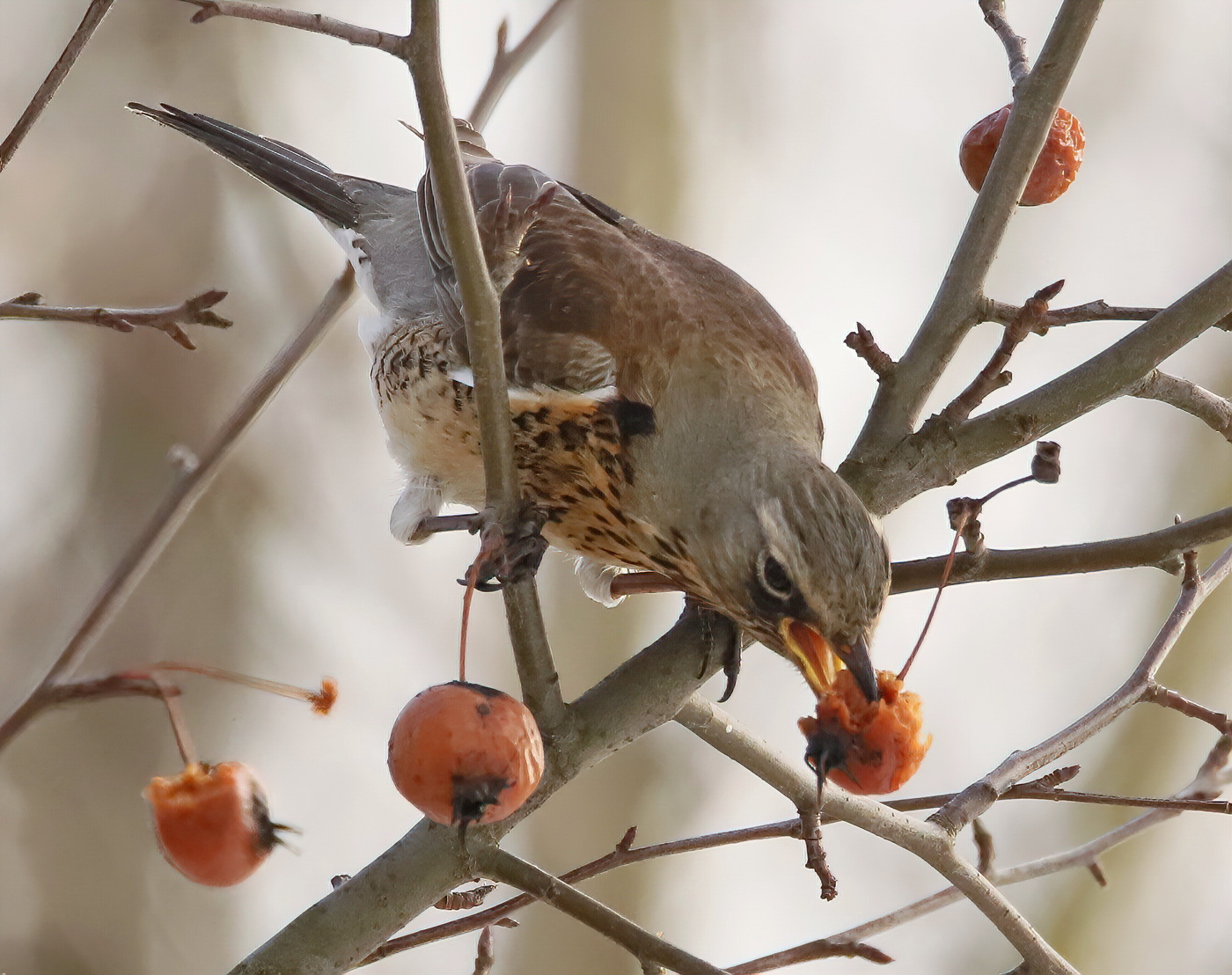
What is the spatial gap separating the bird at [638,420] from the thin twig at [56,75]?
737mm

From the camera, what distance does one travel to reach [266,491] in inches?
282

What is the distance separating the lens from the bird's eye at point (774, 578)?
2.78 m

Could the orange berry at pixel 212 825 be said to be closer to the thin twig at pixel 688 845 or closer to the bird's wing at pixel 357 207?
the thin twig at pixel 688 845

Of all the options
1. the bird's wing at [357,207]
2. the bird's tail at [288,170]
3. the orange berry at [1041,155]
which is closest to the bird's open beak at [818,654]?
the orange berry at [1041,155]

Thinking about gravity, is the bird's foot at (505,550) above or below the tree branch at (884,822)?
above

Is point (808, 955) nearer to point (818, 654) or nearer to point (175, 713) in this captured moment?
point (818, 654)

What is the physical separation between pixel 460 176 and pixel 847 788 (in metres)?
1.35

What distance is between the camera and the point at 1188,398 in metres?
2.83

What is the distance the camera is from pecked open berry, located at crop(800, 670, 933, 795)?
2.42 metres

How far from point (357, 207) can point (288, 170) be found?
28cm

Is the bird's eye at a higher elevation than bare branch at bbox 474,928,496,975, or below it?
higher

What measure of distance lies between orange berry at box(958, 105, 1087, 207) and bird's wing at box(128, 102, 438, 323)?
1.63m

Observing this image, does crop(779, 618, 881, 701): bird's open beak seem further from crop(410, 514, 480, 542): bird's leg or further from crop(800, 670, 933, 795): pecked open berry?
crop(410, 514, 480, 542): bird's leg

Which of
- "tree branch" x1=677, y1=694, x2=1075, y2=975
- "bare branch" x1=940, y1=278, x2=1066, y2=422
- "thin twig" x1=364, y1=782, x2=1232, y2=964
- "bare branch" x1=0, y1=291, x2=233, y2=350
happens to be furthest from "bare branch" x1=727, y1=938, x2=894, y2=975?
"bare branch" x1=0, y1=291, x2=233, y2=350
